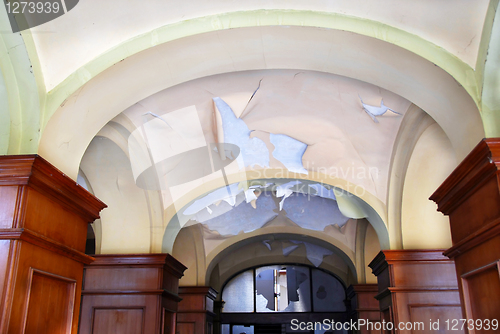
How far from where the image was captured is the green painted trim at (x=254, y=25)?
145 inches

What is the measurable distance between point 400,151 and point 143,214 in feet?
11.5

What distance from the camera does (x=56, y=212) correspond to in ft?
12.2

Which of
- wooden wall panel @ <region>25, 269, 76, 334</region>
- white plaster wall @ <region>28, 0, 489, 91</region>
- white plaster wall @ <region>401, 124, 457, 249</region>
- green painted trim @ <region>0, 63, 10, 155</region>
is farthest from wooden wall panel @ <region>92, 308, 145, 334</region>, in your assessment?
white plaster wall @ <region>401, 124, 457, 249</region>

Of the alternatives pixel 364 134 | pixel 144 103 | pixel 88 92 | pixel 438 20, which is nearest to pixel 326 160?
pixel 364 134

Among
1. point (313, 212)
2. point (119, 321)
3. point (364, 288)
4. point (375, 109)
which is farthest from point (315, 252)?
point (375, 109)

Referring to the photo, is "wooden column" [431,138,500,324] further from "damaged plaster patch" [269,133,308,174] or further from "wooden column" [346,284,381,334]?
"wooden column" [346,284,381,334]

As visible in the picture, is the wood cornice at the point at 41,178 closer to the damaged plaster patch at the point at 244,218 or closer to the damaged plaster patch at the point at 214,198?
the damaged plaster patch at the point at 214,198

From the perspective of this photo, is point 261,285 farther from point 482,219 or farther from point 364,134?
point 482,219

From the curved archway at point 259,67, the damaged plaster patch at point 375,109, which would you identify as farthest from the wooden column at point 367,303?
the curved archway at point 259,67

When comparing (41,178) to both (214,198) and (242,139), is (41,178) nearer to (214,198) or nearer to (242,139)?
(242,139)

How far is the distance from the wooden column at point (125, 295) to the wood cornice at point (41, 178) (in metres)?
2.46

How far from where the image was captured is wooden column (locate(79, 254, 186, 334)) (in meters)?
6.02

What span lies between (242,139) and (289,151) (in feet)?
2.36

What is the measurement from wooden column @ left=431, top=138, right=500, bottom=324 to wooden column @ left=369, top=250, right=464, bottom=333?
1985 millimetres
